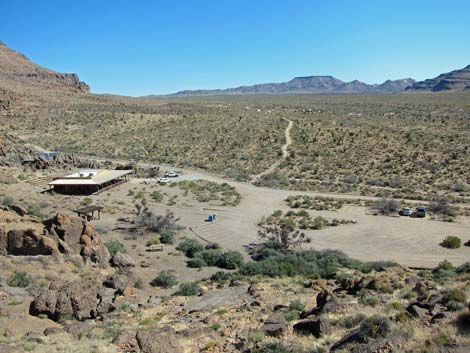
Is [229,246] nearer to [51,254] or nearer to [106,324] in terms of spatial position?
[51,254]

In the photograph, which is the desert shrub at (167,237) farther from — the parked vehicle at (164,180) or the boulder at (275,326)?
the parked vehicle at (164,180)

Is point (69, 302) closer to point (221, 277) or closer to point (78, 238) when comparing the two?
point (78, 238)

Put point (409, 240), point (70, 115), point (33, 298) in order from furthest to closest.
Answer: point (70, 115) → point (409, 240) → point (33, 298)

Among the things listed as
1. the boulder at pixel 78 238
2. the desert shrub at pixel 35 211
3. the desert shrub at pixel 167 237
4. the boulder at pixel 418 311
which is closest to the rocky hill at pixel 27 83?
the desert shrub at pixel 35 211

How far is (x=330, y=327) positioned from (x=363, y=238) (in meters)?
18.3

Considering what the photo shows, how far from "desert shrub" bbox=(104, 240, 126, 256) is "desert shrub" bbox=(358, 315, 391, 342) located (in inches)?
679

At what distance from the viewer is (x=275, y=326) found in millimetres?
12453

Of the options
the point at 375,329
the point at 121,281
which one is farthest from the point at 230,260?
the point at 375,329

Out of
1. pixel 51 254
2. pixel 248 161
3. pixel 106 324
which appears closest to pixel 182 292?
pixel 106 324

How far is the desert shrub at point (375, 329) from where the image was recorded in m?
9.74

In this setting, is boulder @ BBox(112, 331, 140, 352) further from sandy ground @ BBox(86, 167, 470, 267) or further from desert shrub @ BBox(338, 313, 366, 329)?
sandy ground @ BBox(86, 167, 470, 267)

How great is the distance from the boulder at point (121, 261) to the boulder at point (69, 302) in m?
→ 6.38

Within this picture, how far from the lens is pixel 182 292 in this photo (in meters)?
19.1

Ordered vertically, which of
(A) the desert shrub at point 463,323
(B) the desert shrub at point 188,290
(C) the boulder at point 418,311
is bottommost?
(B) the desert shrub at point 188,290
